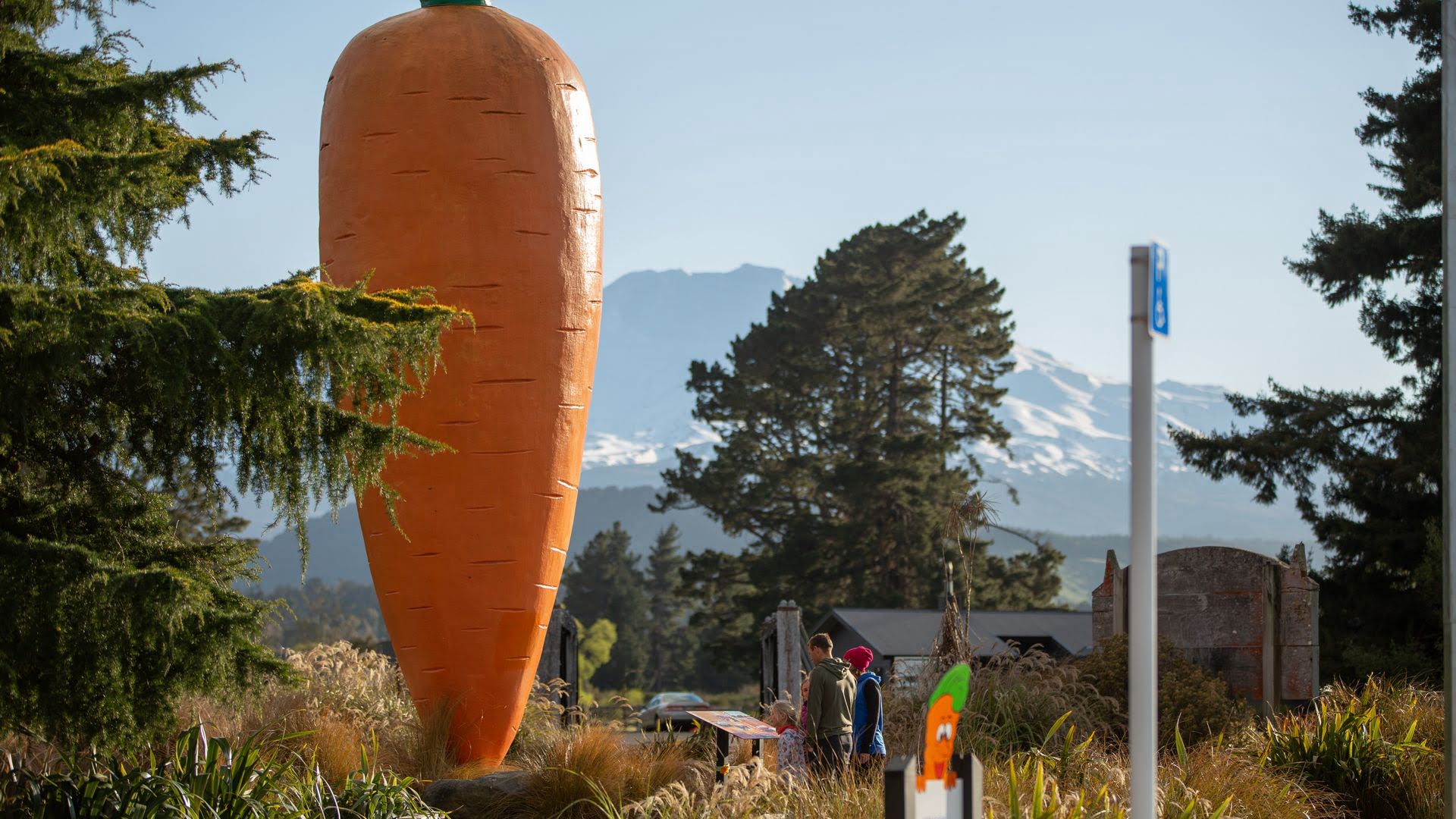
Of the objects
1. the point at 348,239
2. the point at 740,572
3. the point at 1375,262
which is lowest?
the point at 740,572

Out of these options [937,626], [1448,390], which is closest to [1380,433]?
[937,626]

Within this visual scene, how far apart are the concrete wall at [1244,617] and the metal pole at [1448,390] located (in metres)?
4.11

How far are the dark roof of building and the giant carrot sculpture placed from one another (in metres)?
15.6

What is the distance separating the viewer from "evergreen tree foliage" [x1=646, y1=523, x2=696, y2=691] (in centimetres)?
6141

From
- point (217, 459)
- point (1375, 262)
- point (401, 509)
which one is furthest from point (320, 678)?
point (1375, 262)

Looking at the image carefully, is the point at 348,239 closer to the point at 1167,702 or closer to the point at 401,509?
the point at 401,509

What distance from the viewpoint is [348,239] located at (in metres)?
A: 8.75

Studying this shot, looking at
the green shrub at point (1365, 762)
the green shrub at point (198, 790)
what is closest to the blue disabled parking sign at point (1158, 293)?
the green shrub at point (198, 790)

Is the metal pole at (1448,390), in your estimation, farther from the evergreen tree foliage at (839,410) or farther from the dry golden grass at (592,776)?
the evergreen tree foliage at (839,410)

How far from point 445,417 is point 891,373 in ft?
88.6

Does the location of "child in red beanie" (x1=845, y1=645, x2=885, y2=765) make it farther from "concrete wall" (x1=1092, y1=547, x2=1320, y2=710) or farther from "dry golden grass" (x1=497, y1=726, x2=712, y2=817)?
"concrete wall" (x1=1092, y1=547, x2=1320, y2=710)

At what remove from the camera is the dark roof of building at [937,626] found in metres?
24.5

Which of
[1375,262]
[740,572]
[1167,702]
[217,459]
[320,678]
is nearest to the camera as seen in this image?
[217,459]

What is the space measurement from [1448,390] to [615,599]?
57.6 meters
